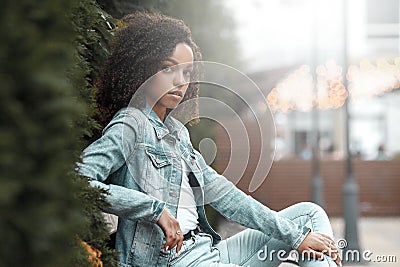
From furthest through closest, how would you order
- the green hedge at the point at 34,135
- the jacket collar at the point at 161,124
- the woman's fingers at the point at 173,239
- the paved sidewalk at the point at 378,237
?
the paved sidewalk at the point at 378,237 < the jacket collar at the point at 161,124 < the woman's fingers at the point at 173,239 < the green hedge at the point at 34,135

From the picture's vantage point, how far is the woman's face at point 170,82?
7.61ft

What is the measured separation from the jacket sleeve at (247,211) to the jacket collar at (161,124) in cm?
11

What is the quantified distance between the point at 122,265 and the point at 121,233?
0.09 metres

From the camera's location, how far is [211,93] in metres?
7.80

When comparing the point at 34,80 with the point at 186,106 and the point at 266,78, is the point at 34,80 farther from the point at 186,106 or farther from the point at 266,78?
the point at 266,78

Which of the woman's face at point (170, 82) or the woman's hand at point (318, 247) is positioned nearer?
the woman's hand at point (318, 247)

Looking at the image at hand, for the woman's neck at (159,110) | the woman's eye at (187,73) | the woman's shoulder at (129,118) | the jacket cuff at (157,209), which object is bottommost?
the jacket cuff at (157,209)

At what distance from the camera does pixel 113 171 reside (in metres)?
2.16

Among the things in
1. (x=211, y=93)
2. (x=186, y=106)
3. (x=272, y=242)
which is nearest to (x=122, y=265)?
(x=272, y=242)

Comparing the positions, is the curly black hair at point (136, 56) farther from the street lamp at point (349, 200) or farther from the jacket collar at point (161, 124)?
the street lamp at point (349, 200)

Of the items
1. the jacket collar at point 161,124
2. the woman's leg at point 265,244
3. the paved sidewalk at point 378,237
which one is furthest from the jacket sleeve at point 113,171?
the paved sidewalk at point 378,237

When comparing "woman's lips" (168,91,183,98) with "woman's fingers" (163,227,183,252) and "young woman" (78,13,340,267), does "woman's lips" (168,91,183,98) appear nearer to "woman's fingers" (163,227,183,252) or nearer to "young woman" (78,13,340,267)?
"young woman" (78,13,340,267)

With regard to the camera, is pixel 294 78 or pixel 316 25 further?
pixel 294 78

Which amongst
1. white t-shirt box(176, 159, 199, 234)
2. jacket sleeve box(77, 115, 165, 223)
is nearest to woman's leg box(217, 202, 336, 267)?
white t-shirt box(176, 159, 199, 234)
